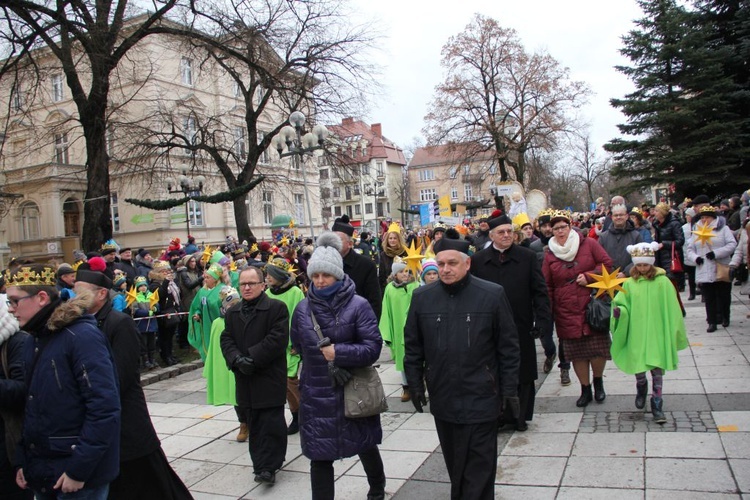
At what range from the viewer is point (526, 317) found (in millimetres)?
5617

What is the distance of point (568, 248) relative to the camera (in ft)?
20.2

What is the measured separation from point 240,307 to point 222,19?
16.5m

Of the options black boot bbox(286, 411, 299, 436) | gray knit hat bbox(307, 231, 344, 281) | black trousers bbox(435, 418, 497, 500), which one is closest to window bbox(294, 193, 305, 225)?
black boot bbox(286, 411, 299, 436)

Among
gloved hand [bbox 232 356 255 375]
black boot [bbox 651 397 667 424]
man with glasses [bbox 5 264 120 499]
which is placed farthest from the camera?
black boot [bbox 651 397 667 424]

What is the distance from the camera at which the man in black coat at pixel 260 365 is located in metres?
4.85

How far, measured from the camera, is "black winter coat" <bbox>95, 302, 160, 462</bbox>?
355 centimetres

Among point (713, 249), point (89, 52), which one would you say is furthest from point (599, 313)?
point (89, 52)

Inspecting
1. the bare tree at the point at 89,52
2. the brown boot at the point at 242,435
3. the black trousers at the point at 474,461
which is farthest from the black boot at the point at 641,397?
the bare tree at the point at 89,52

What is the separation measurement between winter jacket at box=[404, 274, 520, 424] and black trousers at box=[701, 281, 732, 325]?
677 centimetres

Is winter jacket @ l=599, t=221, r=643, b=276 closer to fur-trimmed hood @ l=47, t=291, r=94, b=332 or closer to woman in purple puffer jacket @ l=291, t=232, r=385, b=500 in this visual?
woman in purple puffer jacket @ l=291, t=232, r=385, b=500

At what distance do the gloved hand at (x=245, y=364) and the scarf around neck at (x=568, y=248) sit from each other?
342 centimetres

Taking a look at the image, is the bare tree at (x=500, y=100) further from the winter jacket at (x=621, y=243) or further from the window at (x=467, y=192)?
the window at (x=467, y=192)

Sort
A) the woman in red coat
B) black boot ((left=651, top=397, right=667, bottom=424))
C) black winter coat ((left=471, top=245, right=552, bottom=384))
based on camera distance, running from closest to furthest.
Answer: black boot ((left=651, top=397, right=667, bottom=424)) < black winter coat ((left=471, top=245, right=552, bottom=384)) < the woman in red coat

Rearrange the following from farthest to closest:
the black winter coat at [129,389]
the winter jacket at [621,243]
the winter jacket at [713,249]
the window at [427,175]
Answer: the window at [427,175], the winter jacket at [713,249], the winter jacket at [621,243], the black winter coat at [129,389]
